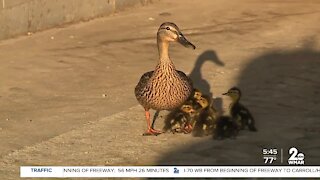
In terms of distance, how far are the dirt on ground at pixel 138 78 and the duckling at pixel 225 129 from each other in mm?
74

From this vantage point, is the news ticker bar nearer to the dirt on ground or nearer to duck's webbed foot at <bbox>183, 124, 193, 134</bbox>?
the dirt on ground

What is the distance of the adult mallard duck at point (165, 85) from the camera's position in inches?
359

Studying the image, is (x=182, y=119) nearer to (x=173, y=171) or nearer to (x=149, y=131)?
(x=149, y=131)

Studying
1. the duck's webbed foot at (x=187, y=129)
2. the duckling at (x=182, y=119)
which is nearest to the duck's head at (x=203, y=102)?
the duckling at (x=182, y=119)

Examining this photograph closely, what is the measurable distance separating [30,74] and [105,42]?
189cm

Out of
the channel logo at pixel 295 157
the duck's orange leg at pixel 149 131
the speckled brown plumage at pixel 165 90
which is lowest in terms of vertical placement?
the channel logo at pixel 295 157

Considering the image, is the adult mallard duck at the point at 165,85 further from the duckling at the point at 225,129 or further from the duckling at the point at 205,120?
the duckling at the point at 225,129

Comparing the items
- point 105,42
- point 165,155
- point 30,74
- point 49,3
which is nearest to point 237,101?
point 165,155

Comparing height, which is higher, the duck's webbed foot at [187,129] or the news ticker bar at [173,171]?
the duck's webbed foot at [187,129]

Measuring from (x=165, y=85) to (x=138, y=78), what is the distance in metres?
2.28

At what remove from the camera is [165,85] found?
29.9 ft

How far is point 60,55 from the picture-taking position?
1247 centimetres

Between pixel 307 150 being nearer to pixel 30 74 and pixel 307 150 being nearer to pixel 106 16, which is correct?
pixel 30 74

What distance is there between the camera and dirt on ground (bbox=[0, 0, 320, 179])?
29.1 ft
